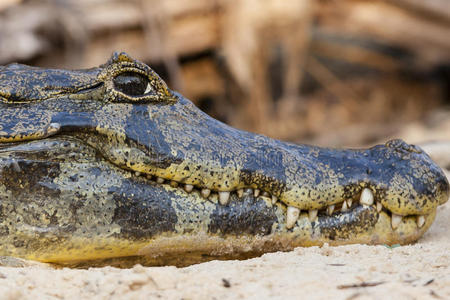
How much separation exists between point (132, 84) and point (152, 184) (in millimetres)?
543

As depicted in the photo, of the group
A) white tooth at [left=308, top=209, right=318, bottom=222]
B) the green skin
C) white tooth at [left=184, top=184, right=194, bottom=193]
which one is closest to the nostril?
the green skin

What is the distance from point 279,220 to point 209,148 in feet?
1.55

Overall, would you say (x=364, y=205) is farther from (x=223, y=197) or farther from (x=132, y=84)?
(x=132, y=84)

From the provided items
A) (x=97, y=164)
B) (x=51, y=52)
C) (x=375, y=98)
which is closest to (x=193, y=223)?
(x=97, y=164)

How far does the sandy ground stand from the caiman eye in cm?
97

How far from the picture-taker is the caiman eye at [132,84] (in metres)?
2.98

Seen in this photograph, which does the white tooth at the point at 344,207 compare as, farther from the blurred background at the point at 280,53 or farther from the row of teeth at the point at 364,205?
the blurred background at the point at 280,53

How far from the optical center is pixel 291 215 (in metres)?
2.83

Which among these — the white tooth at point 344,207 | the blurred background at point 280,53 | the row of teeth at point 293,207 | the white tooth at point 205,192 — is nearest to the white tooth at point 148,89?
the row of teeth at point 293,207

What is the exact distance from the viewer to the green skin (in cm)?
271

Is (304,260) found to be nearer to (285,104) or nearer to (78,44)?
(78,44)

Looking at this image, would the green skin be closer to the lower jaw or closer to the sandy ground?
the lower jaw

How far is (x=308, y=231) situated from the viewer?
2.87 meters

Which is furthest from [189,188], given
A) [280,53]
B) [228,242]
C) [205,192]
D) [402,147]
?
[280,53]
